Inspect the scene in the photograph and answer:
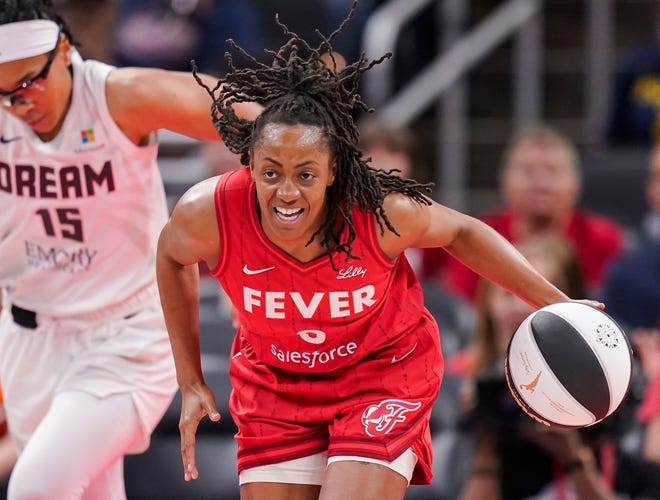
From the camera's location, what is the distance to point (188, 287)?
3.34 m

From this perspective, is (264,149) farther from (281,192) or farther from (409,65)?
(409,65)

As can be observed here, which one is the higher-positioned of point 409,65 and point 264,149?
point 264,149

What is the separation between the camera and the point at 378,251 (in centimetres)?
314

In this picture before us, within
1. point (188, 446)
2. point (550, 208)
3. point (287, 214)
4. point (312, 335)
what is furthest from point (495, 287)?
point (287, 214)

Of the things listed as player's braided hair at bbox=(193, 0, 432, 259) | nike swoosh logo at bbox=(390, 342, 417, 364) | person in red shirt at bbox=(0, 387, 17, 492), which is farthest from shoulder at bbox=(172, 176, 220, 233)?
person in red shirt at bbox=(0, 387, 17, 492)

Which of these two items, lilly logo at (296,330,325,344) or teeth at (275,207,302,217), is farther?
lilly logo at (296,330,325,344)

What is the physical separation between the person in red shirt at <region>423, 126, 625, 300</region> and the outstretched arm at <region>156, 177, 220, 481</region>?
10.2ft

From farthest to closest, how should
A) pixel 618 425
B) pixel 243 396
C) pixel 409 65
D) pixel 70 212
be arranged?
pixel 409 65 → pixel 618 425 → pixel 70 212 → pixel 243 396

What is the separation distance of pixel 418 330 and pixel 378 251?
1.10 feet

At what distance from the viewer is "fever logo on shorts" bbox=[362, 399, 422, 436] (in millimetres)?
3172

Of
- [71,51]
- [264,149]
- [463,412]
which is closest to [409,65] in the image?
[463,412]

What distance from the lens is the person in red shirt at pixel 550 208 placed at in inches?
245

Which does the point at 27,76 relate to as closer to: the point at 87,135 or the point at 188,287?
the point at 87,135

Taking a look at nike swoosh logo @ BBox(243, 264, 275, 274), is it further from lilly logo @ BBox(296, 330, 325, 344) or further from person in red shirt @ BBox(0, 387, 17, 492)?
person in red shirt @ BBox(0, 387, 17, 492)
